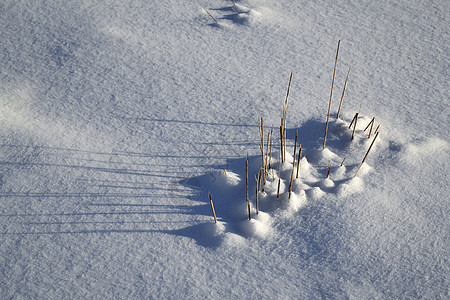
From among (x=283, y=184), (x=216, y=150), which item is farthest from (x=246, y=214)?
(x=216, y=150)

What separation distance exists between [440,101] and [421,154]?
1.10 feet

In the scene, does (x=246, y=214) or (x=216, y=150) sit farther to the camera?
(x=216, y=150)

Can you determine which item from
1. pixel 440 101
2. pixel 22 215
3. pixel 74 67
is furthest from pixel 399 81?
pixel 22 215

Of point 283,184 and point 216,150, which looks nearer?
point 283,184

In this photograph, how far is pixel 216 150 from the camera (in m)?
1.50

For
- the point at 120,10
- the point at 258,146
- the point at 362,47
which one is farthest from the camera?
the point at 120,10

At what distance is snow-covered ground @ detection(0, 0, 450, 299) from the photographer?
3.76ft

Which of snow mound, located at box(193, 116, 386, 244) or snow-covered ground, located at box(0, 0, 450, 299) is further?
snow mound, located at box(193, 116, 386, 244)

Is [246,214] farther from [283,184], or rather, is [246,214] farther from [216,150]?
[216,150]

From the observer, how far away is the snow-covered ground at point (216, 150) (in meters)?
1.15

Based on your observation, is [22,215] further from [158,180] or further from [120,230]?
[158,180]

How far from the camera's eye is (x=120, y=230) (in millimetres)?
1236

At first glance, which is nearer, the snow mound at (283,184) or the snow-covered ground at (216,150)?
the snow-covered ground at (216,150)

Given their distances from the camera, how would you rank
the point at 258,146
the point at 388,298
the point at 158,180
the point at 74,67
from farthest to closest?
the point at 74,67
the point at 258,146
the point at 158,180
the point at 388,298
